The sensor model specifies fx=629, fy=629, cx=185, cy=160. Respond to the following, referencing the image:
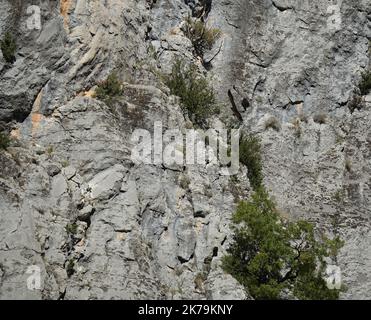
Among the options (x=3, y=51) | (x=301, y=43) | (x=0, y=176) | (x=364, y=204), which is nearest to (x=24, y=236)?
(x=0, y=176)

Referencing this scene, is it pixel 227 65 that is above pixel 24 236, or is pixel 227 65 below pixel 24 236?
above

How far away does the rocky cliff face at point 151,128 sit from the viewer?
616 inches

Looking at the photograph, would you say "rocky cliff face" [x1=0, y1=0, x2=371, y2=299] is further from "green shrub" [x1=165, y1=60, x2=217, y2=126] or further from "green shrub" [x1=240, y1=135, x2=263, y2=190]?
"green shrub" [x1=165, y1=60, x2=217, y2=126]

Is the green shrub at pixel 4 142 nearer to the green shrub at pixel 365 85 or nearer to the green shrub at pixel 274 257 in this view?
the green shrub at pixel 274 257

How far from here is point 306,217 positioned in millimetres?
21016

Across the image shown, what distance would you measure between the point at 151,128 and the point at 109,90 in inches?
68.6

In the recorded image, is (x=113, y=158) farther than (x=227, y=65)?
No

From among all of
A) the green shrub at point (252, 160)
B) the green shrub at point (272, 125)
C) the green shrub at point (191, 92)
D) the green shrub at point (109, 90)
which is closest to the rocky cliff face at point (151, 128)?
the green shrub at point (272, 125)

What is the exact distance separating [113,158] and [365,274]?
338 inches

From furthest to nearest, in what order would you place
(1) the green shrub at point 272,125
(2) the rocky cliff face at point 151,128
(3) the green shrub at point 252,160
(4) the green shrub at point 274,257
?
(1) the green shrub at point 272,125
(3) the green shrub at point 252,160
(4) the green shrub at point 274,257
(2) the rocky cliff face at point 151,128

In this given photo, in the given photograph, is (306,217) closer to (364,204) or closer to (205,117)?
(364,204)

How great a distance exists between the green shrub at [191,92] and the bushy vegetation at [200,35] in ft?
5.84

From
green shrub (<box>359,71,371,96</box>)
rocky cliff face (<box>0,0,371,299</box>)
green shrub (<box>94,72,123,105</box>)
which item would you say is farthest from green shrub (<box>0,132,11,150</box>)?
green shrub (<box>359,71,371,96</box>)

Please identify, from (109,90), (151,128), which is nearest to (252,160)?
(151,128)
